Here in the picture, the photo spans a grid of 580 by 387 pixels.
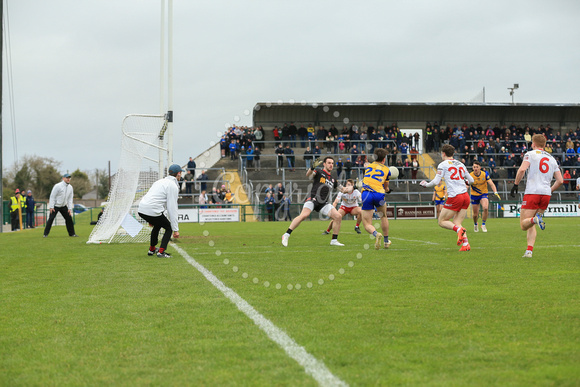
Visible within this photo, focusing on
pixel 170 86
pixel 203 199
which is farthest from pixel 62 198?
pixel 203 199

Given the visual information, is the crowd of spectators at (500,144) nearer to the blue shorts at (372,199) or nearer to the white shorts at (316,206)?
the white shorts at (316,206)

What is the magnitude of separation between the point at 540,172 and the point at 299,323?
24.4 feet

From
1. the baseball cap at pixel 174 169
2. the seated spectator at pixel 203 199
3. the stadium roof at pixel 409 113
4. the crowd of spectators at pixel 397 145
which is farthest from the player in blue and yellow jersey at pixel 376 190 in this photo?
the stadium roof at pixel 409 113

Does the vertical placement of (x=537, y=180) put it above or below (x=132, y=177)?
below

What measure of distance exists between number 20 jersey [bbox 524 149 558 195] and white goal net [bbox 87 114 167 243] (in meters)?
10.1

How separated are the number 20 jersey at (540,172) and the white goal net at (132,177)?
1005 centimetres

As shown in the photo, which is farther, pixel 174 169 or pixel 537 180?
pixel 174 169

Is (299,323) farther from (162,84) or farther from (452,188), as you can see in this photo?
(162,84)

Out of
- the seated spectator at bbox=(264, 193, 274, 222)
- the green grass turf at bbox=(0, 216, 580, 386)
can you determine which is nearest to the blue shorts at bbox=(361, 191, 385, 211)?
the green grass turf at bbox=(0, 216, 580, 386)

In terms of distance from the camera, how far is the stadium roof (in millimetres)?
49125

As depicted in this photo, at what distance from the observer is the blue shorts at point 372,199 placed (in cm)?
1341

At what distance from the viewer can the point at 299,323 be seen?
546 centimetres

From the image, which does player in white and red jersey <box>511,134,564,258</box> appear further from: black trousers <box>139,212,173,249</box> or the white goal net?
the white goal net

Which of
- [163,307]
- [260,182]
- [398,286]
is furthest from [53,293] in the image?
[260,182]
